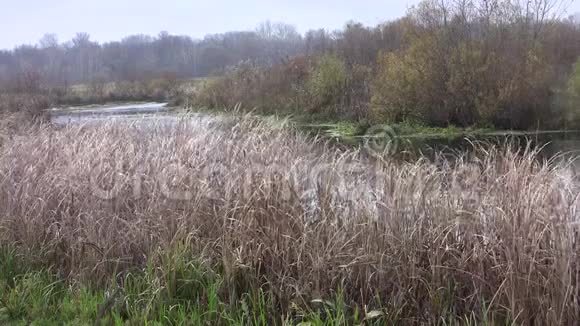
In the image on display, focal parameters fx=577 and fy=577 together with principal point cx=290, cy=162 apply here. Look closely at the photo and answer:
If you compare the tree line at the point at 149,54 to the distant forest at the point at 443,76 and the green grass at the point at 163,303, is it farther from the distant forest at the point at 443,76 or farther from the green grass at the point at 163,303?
the green grass at the point at 163,303

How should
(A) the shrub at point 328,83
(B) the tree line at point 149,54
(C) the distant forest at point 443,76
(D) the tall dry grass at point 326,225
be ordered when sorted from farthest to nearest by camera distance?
(B) the tree line at point 149,54 < (A) the shrub at point 328,83 < (C) the distant forest at point 443,76 < (D) the tall dry grass at point 326,225

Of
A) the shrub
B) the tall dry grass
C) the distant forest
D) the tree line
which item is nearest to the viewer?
the tall dry grass

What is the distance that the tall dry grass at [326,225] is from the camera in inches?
136

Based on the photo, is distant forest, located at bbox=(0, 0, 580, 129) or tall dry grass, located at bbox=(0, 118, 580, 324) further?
distant forest, located at bbox=(0, 0, 580, 129)

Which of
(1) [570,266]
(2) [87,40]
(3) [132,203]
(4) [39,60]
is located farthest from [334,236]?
(2) [87,40]

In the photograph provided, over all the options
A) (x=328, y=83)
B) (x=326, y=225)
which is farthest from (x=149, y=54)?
(x=326, y=225)

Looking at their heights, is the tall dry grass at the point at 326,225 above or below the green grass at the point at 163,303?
above

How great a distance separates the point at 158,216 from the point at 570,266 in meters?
2.86

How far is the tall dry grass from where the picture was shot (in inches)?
136

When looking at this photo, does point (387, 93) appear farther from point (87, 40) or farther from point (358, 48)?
A: point (87, 40)

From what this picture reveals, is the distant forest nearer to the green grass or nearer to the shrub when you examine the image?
the shrub

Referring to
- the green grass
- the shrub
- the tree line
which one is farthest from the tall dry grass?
the tree line

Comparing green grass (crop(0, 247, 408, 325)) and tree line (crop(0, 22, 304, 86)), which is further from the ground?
tree line (crop(0, 22, 304, 86))

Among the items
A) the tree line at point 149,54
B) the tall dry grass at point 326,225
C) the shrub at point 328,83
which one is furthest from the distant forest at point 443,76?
the tree line at point 149,54
